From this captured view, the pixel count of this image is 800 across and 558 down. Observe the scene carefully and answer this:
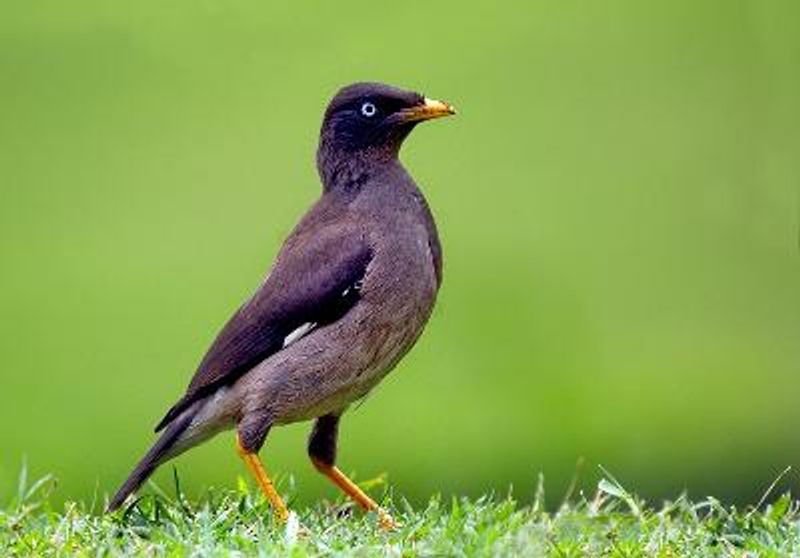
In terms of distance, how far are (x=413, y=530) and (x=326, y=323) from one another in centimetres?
110

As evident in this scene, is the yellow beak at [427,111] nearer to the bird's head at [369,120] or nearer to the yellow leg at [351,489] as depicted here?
the bird's head at [369,120]

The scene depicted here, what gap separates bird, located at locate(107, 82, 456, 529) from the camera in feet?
26.7

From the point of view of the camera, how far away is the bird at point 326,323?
813 centimetres

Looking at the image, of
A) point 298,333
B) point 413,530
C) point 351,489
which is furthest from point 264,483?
point 413,530

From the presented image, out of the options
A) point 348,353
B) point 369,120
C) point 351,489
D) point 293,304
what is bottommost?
point 351,489

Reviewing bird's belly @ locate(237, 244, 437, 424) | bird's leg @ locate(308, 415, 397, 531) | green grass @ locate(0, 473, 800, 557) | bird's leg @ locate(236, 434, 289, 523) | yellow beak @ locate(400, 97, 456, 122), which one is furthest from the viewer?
bird's leg @ locate(308, 415, 397, 531)

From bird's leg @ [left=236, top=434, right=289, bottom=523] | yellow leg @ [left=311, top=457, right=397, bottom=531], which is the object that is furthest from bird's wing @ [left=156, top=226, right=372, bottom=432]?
yellow leg @ [left=311, top=457, right=397, bottom=531]

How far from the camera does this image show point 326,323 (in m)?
8.19

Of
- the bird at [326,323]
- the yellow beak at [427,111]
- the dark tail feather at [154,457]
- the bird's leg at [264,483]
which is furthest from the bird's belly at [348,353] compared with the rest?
the yellow beak at [427,111]

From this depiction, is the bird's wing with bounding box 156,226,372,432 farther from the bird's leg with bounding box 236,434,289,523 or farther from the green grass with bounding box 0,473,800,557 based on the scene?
the green grass with bounding box 0,473,800,557

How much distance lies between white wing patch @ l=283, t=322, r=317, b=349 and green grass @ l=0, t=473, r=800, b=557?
1.84 feet

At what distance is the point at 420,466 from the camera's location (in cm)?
1159

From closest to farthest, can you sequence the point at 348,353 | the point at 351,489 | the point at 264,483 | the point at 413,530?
the point at 413,530 → the point at 264,483 → the point at 348,353 → the point at 351,489

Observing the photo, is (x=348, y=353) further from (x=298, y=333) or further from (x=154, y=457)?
(x=154, y=457)
